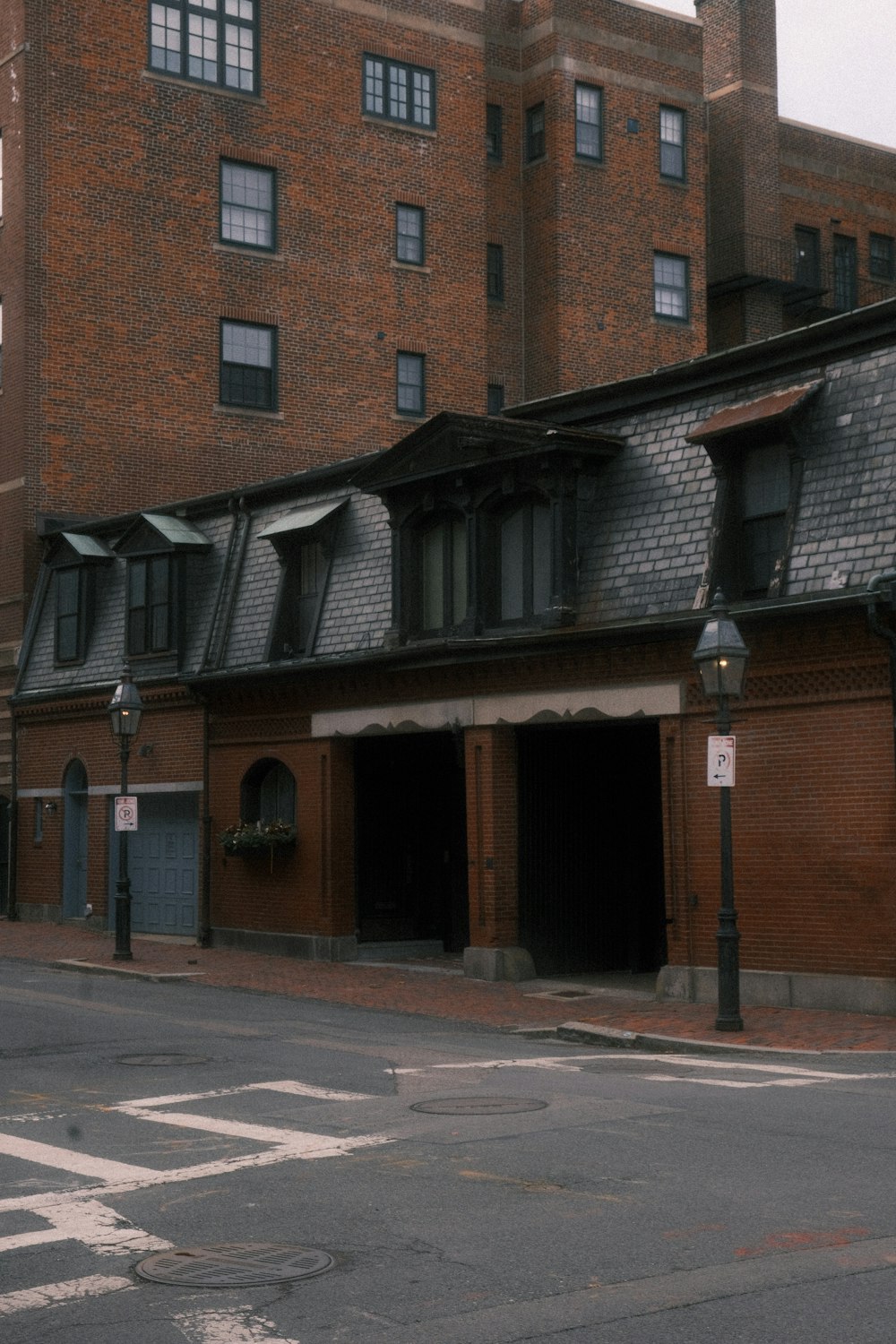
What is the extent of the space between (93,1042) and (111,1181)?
6.55m

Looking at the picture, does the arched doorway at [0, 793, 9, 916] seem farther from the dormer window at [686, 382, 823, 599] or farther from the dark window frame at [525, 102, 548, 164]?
the dark window frame at [525, 102, 548, 164]

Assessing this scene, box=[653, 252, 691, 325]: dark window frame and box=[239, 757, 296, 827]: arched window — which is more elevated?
box=[653, 252, 691, 325]: dark window frame

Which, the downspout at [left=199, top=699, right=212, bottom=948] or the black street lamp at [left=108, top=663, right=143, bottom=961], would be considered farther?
the downspout at [left=199, top=699, right=212, bottom=948]

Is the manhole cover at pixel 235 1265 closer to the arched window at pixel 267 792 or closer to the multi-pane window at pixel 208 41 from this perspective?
the arched window at pixel 267 792

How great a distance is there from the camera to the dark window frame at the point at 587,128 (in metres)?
41.5

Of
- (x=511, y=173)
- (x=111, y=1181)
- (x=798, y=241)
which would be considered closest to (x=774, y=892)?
(x=111, y=1181)

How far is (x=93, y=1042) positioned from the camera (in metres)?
15.4

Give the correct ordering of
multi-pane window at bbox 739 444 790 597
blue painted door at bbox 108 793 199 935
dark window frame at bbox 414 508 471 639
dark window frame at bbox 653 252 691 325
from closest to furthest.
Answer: multi-pane window at bbox 739 444 790 597 → dark window frame at bbox 414 508 471 639 → blue painted door at bbox 108 793 199 935 → dark window frame at bbox 653 252 691 325

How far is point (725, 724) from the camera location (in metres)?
16.5

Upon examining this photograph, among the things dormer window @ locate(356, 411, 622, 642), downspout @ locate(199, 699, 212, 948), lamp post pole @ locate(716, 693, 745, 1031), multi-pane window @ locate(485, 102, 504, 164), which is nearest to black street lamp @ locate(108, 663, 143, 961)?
downspout @ locate(199, 699, 212, 948)

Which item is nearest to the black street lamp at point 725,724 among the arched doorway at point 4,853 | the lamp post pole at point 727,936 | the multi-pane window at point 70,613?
the lamp post pole at point 727,936

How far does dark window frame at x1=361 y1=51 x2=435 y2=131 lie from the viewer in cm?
3800

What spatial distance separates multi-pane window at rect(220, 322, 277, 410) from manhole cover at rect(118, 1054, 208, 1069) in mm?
22948

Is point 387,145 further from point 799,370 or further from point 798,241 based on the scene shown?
point 799,370
